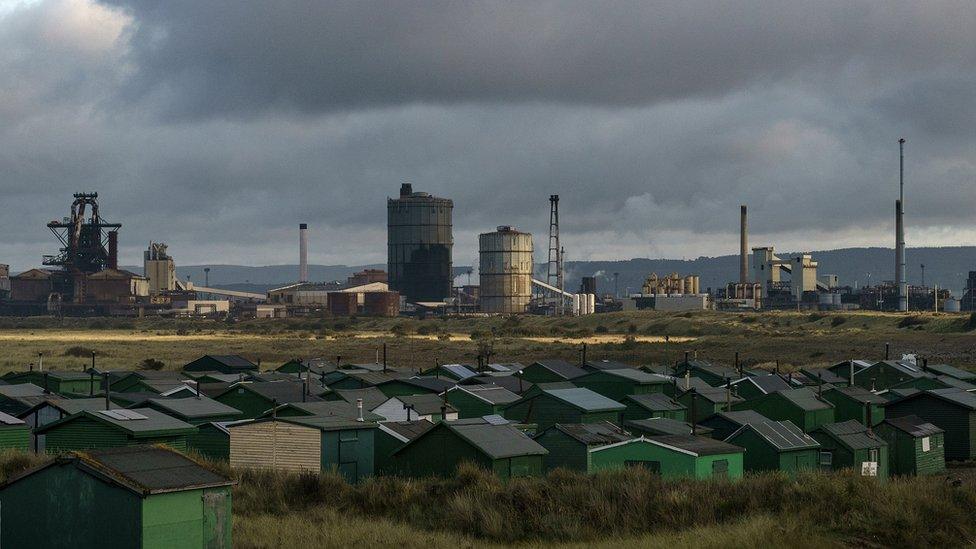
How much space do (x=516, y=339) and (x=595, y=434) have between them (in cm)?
10449

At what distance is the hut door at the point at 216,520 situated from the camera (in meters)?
26.3

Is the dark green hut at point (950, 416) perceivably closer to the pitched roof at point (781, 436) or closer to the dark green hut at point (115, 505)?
the pitched roof at point (781, 436)

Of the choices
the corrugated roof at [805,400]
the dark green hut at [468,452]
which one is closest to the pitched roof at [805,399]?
the corrugated roof at [805,400]

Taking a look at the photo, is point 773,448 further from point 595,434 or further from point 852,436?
point 595,434

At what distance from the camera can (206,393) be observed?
5300 cm

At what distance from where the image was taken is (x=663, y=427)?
45.3 metres

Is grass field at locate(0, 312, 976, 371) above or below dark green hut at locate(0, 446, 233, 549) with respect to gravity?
below

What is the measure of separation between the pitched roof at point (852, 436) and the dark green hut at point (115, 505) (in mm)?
23802

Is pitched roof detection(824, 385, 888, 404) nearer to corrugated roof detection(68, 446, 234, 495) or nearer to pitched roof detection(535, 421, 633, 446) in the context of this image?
pitched roof detection(535, 421, 633, 446)

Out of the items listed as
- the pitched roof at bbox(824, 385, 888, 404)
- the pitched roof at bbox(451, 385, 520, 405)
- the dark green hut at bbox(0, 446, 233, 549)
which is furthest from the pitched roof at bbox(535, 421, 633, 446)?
the pitched roof at bbox(824, 385, 888, 404)

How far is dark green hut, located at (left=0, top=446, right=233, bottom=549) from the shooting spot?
25234 millimetres

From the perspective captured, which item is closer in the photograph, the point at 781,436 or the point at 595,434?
the point at 595,434

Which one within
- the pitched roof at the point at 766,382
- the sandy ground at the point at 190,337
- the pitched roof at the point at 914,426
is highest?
the pitched roof at the point at 766,382

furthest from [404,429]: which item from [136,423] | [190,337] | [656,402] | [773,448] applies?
[190,337]
